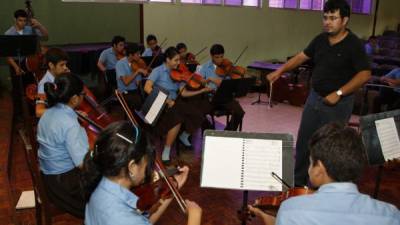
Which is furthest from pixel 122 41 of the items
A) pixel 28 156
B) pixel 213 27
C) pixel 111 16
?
pixel 28 156

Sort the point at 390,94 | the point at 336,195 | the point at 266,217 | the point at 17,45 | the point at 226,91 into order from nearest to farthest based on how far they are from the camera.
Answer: the point at 336,195 < the point at 266,217 < the point at 226,91 < the point at 17,45 < the point at 390,94

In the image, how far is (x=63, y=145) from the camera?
84.4 inches

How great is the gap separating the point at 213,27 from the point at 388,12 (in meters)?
7.43

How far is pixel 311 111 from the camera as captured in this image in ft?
Answer: 9.57

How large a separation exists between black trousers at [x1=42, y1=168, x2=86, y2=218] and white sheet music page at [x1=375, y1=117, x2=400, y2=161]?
192 centimetres

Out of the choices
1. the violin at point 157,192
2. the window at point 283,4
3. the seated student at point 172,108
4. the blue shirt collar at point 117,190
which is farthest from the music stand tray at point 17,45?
the window at point 283,4

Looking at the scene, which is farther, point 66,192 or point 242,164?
point 66,192

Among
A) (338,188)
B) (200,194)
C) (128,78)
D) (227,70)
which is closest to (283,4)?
(227,70)

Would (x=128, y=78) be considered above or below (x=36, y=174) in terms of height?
above

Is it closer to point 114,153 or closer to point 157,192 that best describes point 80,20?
point 157,192

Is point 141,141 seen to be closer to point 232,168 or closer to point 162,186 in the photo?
point 162,186

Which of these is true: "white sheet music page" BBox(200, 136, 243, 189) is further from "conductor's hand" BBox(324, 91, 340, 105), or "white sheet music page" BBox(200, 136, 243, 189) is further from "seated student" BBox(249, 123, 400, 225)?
"conductor's hand" BBox(324, 91, 340, 105)

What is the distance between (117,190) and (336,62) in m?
2.01

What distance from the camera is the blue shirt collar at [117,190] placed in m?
1.29
